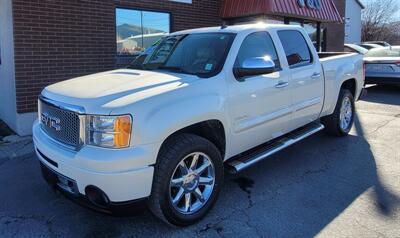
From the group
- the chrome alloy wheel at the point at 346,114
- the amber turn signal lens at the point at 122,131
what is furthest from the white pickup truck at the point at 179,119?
the chrome alloy wheel at the point at 346,114

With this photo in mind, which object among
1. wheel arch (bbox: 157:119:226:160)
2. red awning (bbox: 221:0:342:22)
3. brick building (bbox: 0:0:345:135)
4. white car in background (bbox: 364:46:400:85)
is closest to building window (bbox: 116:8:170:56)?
brick building (bbox: 0:0:345:135)

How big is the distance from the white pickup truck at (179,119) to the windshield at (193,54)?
0.05ft

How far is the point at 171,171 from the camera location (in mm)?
3414

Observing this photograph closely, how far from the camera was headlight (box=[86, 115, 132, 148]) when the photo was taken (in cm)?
318

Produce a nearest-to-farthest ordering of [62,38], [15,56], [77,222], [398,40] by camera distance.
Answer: [77,222] < [15,56] < [62,38] < [398,40]

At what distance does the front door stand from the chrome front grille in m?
1.51

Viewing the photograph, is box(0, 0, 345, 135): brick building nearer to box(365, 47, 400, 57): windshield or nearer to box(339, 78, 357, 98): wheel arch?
box(339, 78, 357, 98): wheel arch

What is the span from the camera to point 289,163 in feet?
17.7

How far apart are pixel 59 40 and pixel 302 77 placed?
189 inches

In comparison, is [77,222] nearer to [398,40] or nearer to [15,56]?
[15,56]

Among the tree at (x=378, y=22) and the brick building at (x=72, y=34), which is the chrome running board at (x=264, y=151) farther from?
the tree at (x=378, y=22)

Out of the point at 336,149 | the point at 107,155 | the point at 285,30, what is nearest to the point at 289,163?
the point at 336,149

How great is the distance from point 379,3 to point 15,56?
5155 centimetres

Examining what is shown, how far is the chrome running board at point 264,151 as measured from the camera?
14.1ft
